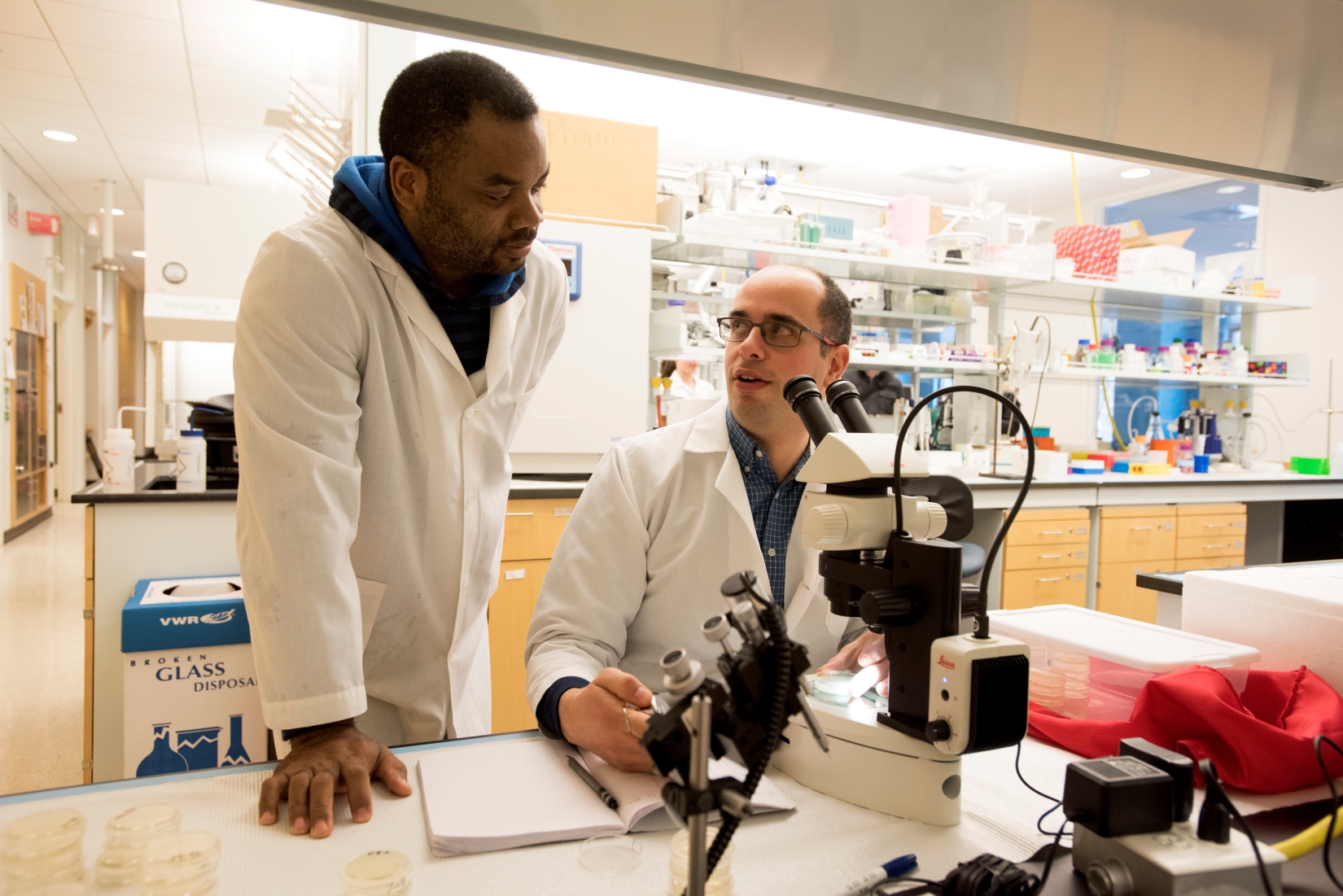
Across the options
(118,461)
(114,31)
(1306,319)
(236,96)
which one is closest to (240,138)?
(236,96)

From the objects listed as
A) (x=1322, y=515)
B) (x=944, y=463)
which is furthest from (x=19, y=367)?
(x=1322, y=515)

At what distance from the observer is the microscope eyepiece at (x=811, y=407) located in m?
0.91

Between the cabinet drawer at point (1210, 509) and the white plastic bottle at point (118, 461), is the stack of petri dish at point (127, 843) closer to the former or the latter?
the white plastic bottle at point (118, 461)

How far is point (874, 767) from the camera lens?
2.75 ft

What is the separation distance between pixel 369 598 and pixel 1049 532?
317 cm

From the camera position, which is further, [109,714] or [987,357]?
[987,357]

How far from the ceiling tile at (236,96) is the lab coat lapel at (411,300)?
4.13 meters

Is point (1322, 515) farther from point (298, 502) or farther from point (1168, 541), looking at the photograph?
point (298, 502)

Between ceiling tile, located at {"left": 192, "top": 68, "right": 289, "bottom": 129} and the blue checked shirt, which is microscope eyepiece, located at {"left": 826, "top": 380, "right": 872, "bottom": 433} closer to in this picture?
the blue checked shirt

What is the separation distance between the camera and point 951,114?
1.06 m

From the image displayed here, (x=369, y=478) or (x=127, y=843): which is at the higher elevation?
(x=369, y=478)

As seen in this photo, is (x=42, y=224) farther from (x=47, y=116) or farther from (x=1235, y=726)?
(x=1235, y=726)

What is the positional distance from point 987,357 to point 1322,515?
2.12m

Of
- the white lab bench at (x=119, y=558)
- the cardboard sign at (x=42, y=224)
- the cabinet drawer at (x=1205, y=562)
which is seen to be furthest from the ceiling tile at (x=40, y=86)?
the cabinet drawer at (x=1205, y=562)
